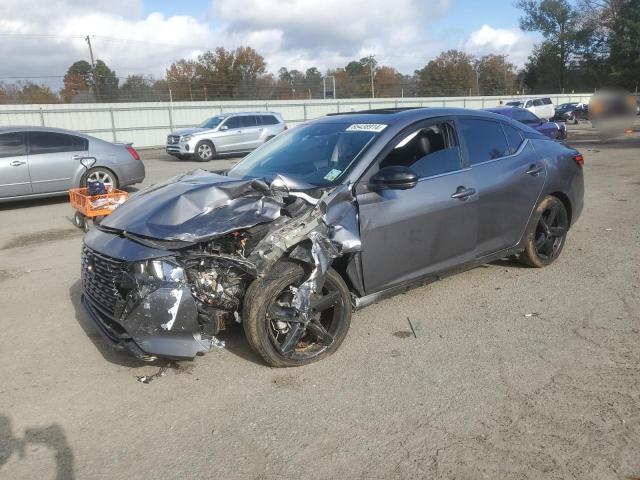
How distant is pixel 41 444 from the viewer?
2.95 meters

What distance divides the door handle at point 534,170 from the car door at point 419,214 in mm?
900

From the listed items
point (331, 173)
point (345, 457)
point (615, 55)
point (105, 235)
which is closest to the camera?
point (345, 457)

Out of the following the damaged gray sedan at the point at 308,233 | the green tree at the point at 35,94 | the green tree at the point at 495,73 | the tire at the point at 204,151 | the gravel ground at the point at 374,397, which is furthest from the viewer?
the green tree at the point at 495,73

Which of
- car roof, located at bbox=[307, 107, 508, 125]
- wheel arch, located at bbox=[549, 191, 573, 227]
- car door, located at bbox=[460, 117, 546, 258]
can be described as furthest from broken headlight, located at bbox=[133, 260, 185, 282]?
wheel arch, located at bbox=[549, 191, 573, 227]

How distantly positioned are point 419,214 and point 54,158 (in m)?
8.48

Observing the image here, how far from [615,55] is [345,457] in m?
60.3

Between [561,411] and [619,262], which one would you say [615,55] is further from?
[561,411]

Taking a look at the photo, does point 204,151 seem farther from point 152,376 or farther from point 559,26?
point 559,26

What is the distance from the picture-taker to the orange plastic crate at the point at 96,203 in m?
7.59

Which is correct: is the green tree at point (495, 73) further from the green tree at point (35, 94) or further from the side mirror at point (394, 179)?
the side mirror at point (394, 179)

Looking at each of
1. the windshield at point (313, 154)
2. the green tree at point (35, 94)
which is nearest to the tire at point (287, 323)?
the windshield at point (313, 154)

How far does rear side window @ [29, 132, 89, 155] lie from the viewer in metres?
10.1

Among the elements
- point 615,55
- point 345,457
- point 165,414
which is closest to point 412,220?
point 345,457

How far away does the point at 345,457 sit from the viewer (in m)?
2.77
